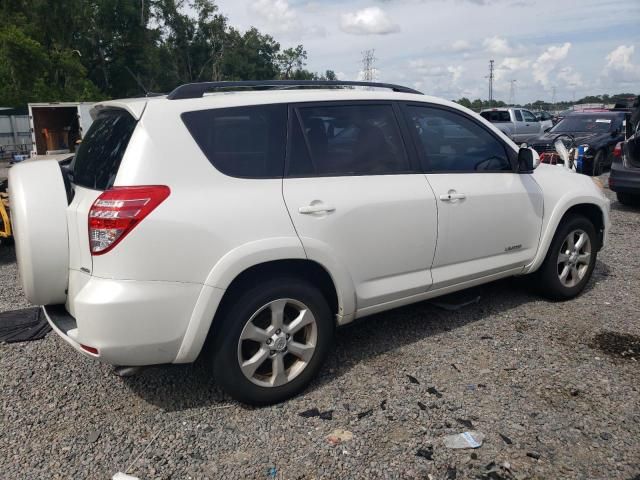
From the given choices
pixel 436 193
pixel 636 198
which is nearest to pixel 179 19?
pixel 636 198

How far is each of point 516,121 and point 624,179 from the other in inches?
558

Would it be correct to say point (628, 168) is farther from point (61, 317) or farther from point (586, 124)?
point (61, 317)

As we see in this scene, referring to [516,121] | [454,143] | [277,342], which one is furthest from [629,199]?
[516,121]

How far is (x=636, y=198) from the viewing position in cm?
977

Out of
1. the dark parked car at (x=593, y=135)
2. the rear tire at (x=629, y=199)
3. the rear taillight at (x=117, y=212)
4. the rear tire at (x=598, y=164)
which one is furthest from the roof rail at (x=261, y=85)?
the rear tire at (x=598, y=164)

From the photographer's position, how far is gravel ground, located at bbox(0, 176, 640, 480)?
2.70m

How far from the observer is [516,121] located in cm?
2231

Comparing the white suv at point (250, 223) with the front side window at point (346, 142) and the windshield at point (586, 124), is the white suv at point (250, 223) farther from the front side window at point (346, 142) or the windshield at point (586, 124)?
the windshield at point (586, 124)

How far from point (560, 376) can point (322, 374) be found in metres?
1.53

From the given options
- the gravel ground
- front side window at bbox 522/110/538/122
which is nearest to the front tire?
the gravel ground

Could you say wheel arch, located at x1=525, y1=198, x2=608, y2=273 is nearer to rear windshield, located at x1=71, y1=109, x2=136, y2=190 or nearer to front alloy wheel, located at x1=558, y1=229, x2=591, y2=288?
front alloy wheel, located at x1=558, y1=229, x2=591, y2=288

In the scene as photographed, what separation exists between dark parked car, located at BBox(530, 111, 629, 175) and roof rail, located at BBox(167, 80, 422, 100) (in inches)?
364

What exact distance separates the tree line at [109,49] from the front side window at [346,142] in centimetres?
1602

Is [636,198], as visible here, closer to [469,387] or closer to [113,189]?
[469,387]
